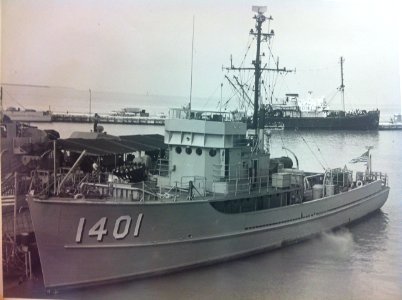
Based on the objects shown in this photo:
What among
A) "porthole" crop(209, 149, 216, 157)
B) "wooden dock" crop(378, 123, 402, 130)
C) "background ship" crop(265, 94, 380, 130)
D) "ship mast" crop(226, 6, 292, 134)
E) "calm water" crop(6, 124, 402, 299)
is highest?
"ship mast" crop(226, 6, 292, 134)

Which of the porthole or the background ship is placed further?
the porthole

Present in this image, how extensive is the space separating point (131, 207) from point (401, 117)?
87.9 inches

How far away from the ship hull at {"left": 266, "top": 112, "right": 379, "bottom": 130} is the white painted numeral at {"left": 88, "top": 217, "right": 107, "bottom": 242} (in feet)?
6.62

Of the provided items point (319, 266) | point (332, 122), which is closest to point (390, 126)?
point (332, 122)

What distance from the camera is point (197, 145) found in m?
4.98

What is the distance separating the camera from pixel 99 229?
4.25 m

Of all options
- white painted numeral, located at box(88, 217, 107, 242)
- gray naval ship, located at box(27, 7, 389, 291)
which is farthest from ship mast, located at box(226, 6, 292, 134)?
white painted numeral, located at box(88, 217, 107, 242)

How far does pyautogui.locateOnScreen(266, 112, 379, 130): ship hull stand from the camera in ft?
15.2

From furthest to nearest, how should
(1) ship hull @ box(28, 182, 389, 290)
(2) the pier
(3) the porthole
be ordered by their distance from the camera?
(3) the porthole, (2) the pier, (1) ship hull @ box(28, 182, 389, 290)

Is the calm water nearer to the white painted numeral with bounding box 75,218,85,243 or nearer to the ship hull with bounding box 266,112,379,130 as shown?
the ship hull with bounding box 266,112,379,130

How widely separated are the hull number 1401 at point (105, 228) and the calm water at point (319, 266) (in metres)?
0.40

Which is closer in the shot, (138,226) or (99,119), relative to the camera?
(138,226)

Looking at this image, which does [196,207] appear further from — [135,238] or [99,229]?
[99,229]

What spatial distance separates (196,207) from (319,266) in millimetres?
1158
